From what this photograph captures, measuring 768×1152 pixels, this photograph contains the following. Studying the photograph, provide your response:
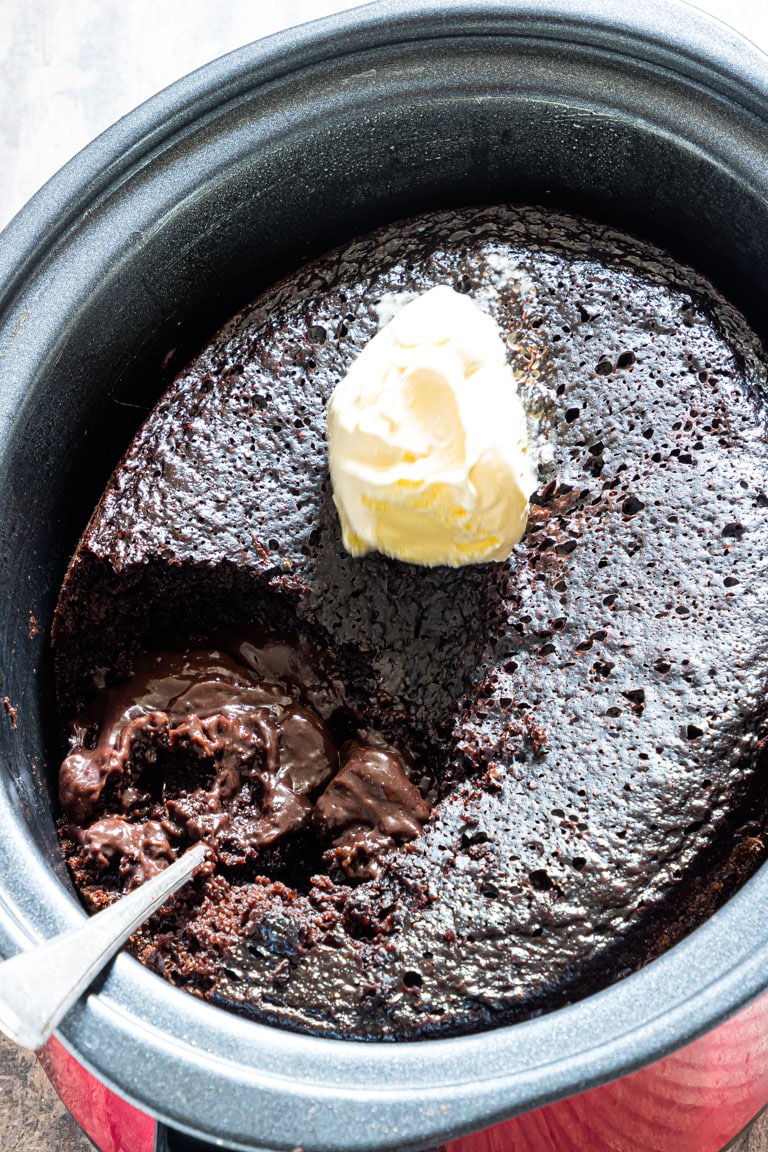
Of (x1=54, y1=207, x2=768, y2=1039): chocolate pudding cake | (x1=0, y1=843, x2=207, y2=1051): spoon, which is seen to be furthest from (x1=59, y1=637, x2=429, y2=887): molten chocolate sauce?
(x1=0, y1=843, x2=207, y2=1051): spoon

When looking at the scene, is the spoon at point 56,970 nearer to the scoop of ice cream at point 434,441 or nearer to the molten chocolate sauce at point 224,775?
the molten chocolate sauce at point 224,775

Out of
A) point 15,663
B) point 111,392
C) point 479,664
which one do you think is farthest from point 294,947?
point 111,392

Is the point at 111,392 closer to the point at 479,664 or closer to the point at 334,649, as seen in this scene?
the point at 334,649

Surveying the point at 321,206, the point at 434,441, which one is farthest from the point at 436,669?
the point at 321,206

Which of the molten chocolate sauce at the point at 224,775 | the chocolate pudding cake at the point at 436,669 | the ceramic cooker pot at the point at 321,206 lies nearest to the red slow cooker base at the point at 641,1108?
the ceramic cooker pot at the point at 321,206

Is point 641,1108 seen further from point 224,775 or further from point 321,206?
point 321,206
